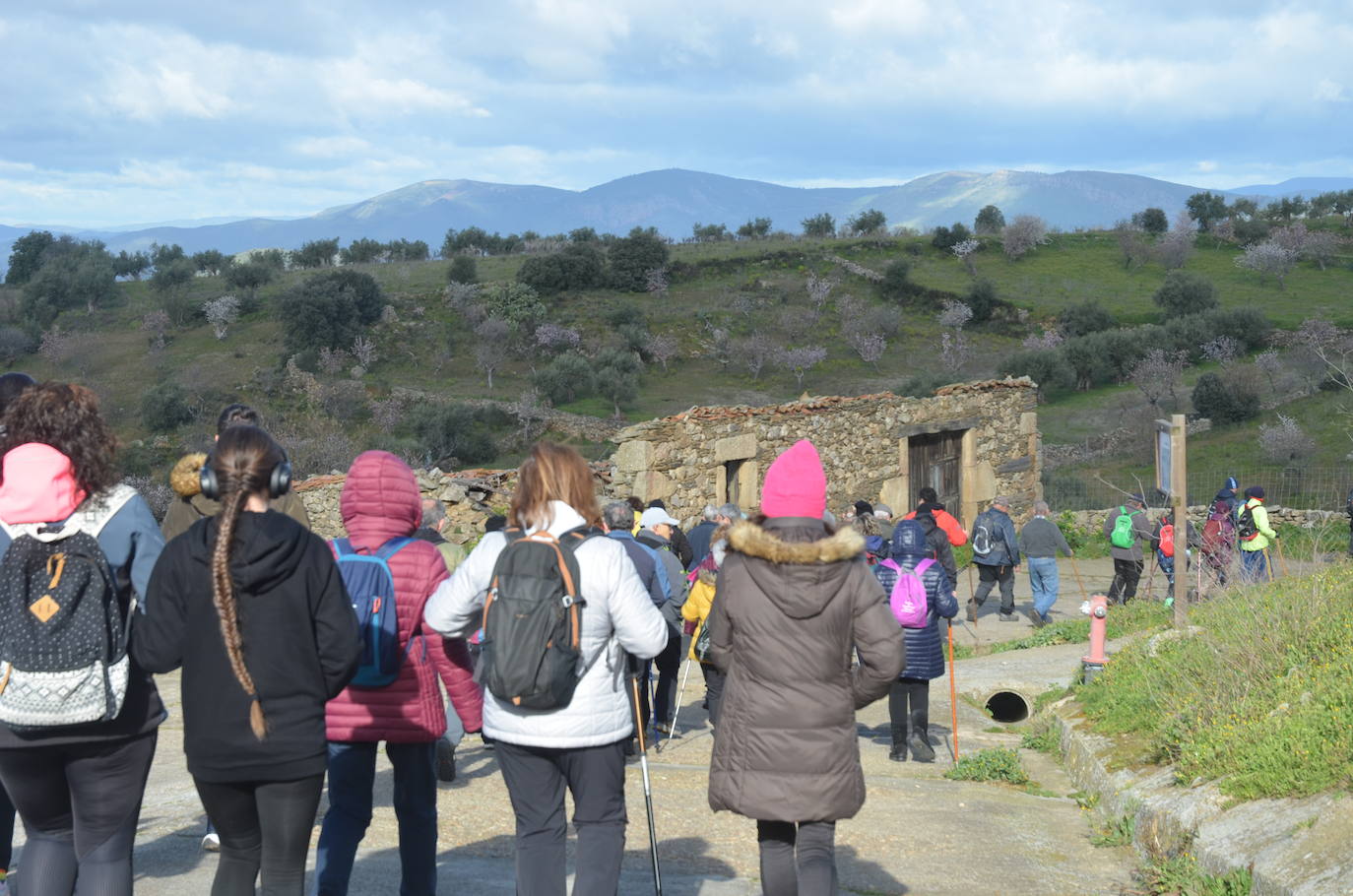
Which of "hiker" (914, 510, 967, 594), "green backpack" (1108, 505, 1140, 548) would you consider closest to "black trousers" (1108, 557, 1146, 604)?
"green backpack" (1108, 505, 1140, 548)

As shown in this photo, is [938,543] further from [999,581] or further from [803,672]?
[803,672]

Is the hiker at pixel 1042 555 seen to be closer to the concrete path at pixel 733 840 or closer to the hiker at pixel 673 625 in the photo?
the concrete path at pixel 733 840

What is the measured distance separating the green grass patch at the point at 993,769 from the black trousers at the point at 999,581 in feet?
20.5

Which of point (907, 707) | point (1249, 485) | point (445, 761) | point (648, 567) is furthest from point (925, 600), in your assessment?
point (1249, 485)

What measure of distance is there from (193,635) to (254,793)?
1.52 ft

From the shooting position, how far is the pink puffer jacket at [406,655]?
3621 millimetres

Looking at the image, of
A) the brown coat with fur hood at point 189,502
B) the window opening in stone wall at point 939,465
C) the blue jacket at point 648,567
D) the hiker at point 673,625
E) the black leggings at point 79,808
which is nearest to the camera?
the black leggings at point 79,808

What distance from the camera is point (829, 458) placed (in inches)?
653

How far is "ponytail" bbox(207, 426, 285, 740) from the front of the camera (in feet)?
9.82

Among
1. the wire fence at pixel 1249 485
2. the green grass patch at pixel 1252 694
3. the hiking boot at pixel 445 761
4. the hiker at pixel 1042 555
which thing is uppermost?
the green grass patch at pixel 1252 694

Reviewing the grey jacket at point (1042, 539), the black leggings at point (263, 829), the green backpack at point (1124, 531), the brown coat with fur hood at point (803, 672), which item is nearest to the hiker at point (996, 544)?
the grey jacket at point (1042, 539)

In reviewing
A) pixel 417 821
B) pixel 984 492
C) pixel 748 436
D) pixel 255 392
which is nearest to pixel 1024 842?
pixel 417 821

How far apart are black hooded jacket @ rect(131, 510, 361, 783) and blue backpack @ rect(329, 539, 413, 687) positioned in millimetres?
399

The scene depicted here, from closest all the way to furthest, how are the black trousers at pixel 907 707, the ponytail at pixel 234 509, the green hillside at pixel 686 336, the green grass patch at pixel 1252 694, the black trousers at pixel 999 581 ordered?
the ponytail at pixel 234 509
the green grass patch at pixel 1252 694
the black trousers at pixel 907 707
the black trousers at pixel 999 581
the green hillside at pixel 686 336
